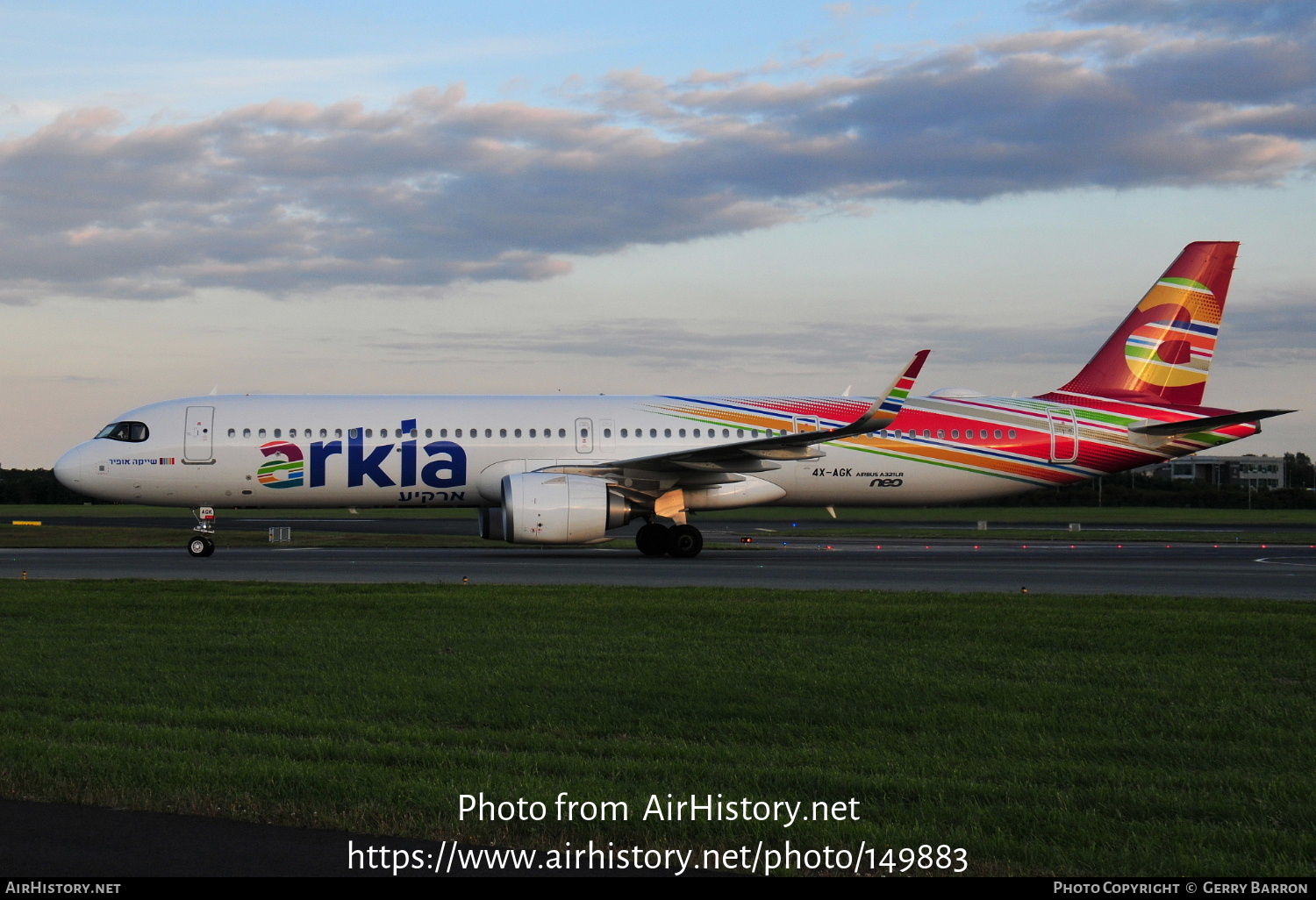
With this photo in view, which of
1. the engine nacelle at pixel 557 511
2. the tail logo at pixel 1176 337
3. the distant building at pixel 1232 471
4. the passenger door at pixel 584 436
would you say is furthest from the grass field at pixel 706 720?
the distant building at pixel 1232 471

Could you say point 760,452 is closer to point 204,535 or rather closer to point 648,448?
point 648,448

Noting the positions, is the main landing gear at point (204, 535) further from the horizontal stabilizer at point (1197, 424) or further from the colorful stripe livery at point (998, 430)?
the horizontal stabilizer at point (1197, 424)

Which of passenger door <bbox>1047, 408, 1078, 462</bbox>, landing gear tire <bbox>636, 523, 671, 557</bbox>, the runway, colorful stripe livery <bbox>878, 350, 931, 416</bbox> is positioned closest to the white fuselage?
the runway

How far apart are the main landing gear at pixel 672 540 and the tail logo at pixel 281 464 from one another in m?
7.33

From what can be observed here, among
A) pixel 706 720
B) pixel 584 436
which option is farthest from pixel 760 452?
pixel 706 720

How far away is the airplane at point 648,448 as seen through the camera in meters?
24.3

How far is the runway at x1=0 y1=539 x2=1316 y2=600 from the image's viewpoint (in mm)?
18250

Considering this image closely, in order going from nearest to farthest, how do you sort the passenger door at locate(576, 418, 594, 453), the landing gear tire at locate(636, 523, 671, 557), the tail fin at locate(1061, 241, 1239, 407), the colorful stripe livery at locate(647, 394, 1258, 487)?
the landing gear tire at locate(636, 523, 671, 557) → the passenger door at locate(576, 418, 594, 453) → the colorful stripe livery at locate(647, 394, 1258, 487) → the tail fin at locate(1061, 241, 1239, 407)

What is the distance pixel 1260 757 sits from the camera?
683 centimetres

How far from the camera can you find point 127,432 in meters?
25.0

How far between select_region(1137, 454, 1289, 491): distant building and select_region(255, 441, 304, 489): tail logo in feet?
368

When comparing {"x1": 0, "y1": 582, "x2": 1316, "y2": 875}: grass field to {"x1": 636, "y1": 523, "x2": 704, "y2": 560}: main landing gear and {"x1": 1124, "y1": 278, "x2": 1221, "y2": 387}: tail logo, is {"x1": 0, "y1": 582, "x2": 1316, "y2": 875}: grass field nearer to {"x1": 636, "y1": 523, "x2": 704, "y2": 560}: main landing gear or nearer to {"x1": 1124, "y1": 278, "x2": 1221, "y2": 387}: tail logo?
{"x1": 636, "y1": 523, "x2": 704, "y2": 560}: main landing gear
